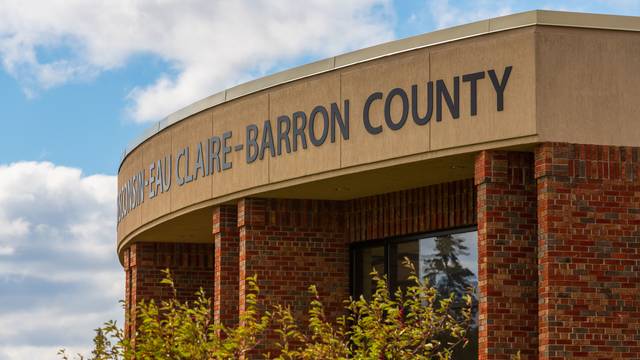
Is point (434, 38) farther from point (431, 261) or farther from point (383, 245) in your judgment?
point (383, 245)

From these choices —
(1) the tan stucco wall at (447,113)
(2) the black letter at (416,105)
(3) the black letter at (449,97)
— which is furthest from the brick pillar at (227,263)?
(3) the black letter at (449,97)

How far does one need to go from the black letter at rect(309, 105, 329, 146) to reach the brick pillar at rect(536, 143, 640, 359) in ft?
13.7

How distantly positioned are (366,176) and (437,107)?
7.79 ft

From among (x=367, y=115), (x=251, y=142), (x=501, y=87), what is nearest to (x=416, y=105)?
(x=367, y=115)

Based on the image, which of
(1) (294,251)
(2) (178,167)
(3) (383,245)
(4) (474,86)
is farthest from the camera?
(2) (178,167)

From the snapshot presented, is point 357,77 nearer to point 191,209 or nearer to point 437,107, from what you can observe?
point 437,107

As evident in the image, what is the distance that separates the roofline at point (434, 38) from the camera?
18078 millimetres

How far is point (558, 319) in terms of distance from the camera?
57.8 ft

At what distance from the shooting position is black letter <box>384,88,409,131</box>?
19469 millimetres

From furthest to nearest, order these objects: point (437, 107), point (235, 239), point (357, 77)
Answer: point (235, 239)
point (357, 77)
point (437, 107)

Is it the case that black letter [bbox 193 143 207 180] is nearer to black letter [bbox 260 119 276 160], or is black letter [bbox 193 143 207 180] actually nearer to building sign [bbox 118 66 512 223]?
building sign [bbox 118 66 512 223]

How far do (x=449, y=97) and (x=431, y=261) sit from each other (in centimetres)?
448

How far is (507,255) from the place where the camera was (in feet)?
60.1

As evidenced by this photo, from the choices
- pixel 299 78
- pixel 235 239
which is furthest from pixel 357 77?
pixel 235 239
